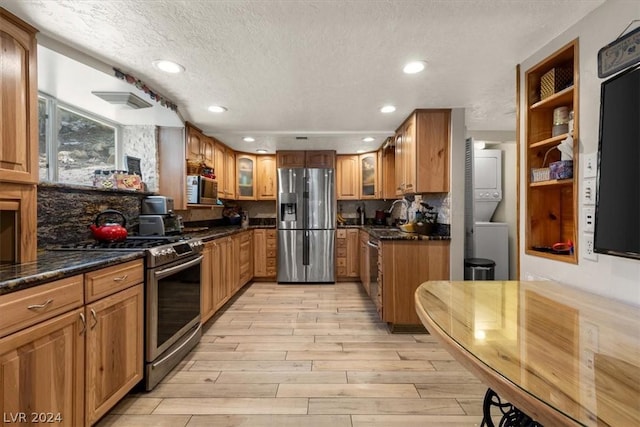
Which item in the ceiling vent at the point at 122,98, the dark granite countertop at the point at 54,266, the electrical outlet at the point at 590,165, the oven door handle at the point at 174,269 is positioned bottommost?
the oven door handle at the point at 174,269

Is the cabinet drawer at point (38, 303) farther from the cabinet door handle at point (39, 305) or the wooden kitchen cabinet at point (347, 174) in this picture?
the wooden kitchen cabinet at point (347, 174)

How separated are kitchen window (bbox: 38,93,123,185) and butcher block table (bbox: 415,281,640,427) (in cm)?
297

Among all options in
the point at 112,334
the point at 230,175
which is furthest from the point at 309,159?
the point at 112,334

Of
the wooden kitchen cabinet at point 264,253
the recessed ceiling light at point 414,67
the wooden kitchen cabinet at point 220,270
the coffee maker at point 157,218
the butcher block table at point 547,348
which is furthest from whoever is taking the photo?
the wooden kitchen cabinet at point 264,253

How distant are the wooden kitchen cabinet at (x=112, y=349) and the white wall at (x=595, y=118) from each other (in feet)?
8.06

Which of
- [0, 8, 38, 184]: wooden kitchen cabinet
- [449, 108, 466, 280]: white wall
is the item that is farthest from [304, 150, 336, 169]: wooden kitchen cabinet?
[0, 8, 38, 184]: wooden kitchen cabinet

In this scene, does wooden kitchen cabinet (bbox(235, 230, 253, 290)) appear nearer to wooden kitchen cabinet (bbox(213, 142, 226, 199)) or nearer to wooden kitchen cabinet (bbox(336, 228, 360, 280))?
wooden kitchen cabinet (bbox(213, 142, 226, 199))

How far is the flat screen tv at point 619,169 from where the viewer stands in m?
1.04

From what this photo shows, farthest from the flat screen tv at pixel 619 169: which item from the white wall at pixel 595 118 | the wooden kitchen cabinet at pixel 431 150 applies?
the wooden kitchen cabinet at pixel 431 150

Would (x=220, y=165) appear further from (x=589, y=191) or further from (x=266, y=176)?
(x=589, y=191)

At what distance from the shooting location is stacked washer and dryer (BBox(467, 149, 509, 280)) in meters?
3.72

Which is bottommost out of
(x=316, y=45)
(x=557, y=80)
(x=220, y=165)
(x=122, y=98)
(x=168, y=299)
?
(x=168, y=299)

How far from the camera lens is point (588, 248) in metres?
1.41

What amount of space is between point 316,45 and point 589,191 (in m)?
1.67
